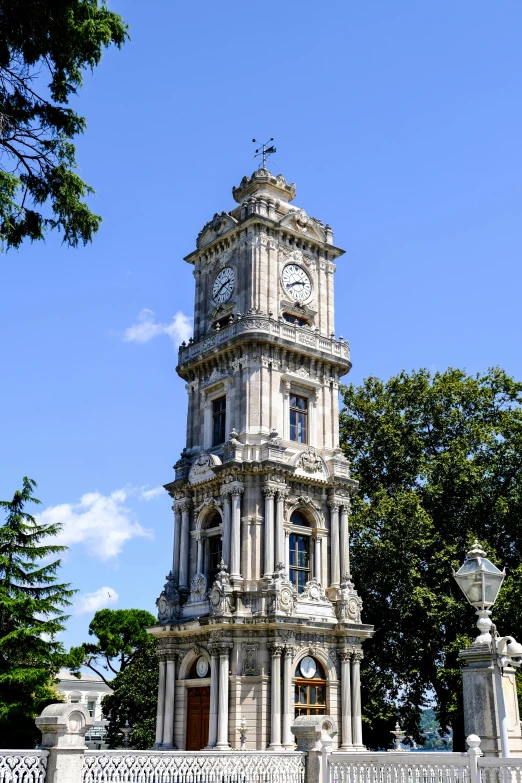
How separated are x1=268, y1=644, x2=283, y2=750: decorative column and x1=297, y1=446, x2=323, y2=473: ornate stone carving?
7132 mm

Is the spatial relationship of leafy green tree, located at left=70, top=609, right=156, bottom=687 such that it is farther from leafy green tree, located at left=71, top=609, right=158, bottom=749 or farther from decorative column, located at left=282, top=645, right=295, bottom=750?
decorative column, located at left=282, top=645, right=295, bottom=750

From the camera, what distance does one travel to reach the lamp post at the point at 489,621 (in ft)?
37.7

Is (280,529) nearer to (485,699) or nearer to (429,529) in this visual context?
(429,529)

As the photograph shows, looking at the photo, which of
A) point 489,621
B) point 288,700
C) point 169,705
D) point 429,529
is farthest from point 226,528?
point 489,621

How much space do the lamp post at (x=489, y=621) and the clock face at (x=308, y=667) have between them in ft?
61.9

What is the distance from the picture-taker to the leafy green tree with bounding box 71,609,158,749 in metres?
42.0

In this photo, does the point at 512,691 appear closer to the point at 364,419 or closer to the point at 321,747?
the point at 321,747

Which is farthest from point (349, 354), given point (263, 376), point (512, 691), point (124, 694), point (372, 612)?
point (512, 691)

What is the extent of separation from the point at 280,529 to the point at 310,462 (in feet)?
11.0

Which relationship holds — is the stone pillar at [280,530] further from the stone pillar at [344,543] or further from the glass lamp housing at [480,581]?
the glass lamp housing at [480,581]

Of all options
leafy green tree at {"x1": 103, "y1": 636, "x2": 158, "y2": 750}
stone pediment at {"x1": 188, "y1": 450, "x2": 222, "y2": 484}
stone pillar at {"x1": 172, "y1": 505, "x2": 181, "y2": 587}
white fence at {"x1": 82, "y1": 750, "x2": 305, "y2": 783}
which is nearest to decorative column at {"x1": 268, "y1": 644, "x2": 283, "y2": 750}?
stone pillar at {"x1": 172, "y1": 505, "x2": 181, "y2": 587}

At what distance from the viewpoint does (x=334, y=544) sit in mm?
33562

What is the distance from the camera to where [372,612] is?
125 feet

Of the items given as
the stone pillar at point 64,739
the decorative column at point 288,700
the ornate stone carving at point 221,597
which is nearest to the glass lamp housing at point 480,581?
the stone pillar at point 64,739
